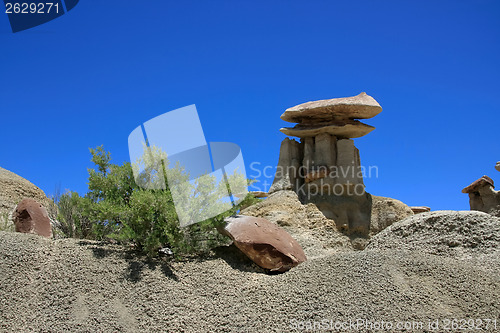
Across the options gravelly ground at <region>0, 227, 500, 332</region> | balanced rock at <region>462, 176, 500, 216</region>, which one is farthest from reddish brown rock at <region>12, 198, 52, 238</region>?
balanced rock at <region>462, 176, 500, 216</region>

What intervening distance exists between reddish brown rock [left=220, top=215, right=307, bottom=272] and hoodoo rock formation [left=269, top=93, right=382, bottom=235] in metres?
5.37

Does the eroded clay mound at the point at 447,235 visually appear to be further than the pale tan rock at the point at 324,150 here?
No

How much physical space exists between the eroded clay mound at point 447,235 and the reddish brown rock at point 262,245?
1.73 m

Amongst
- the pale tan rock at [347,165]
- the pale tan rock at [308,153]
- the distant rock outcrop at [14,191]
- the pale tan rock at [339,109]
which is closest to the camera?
the distant rock outcrop at [14,191]

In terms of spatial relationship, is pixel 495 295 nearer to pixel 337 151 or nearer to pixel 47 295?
pixel 47 295

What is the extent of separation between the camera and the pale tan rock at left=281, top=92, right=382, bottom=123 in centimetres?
1471

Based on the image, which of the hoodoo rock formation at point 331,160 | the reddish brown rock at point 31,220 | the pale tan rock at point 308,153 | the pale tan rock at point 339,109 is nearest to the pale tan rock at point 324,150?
the hoodoo rock formation at point 331,160

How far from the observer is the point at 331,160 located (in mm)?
14453

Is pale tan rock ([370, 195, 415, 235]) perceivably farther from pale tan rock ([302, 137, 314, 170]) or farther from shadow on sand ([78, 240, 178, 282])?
shadow on sand ([78, 240, 178, 282])

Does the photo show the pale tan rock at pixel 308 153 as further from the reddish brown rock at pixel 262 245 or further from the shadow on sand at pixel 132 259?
the shadow on sand at pixel 132 259

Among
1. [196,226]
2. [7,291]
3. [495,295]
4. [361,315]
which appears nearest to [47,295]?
[7,291]

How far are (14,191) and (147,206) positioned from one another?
8016 millimetres

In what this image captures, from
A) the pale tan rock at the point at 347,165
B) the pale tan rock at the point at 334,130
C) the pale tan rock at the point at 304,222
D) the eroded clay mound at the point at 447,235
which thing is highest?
the pale tan rock at the point at 334,130

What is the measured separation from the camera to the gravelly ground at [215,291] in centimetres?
634
